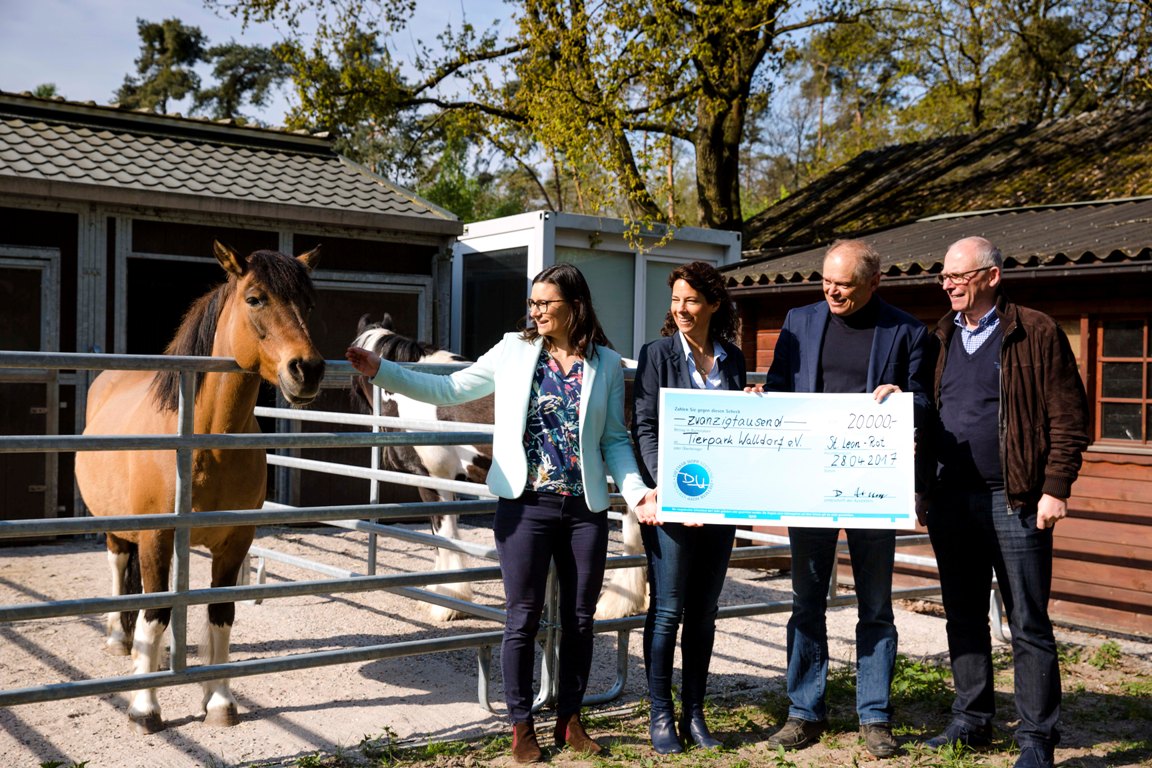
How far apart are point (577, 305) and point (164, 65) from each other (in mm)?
34981

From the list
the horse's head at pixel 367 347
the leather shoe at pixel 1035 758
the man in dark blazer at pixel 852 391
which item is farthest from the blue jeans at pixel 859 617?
the horse's head at pixel 367 347

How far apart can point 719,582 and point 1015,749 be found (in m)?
1.34

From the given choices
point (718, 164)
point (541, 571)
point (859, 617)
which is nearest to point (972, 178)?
point (718, 164)

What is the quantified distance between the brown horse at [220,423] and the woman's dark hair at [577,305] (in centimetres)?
86

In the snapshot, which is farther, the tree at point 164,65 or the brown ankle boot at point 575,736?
Answer: the tree at point 164,65

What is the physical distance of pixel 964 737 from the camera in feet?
12.3

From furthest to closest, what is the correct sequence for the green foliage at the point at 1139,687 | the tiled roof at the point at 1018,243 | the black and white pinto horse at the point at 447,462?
the tiled roof at the point at 1018,243
the black and white pinto horse at the point at 447,462
the green foliage at the point at 1139,687

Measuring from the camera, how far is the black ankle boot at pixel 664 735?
11.7 ft

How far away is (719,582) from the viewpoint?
3.55m

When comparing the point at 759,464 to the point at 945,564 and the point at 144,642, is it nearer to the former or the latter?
the point at 945,564

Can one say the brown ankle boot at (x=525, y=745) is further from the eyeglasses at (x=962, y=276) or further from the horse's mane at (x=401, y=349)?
the horse's mane at (x=401, y=349)

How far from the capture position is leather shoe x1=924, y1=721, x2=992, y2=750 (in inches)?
146

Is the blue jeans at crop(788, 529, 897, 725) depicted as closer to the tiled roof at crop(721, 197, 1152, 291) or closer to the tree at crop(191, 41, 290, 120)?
the tiled roof at crop(721, 197, 1152, 291)

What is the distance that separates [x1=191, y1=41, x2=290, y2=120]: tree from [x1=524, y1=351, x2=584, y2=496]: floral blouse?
3343 centimetres
